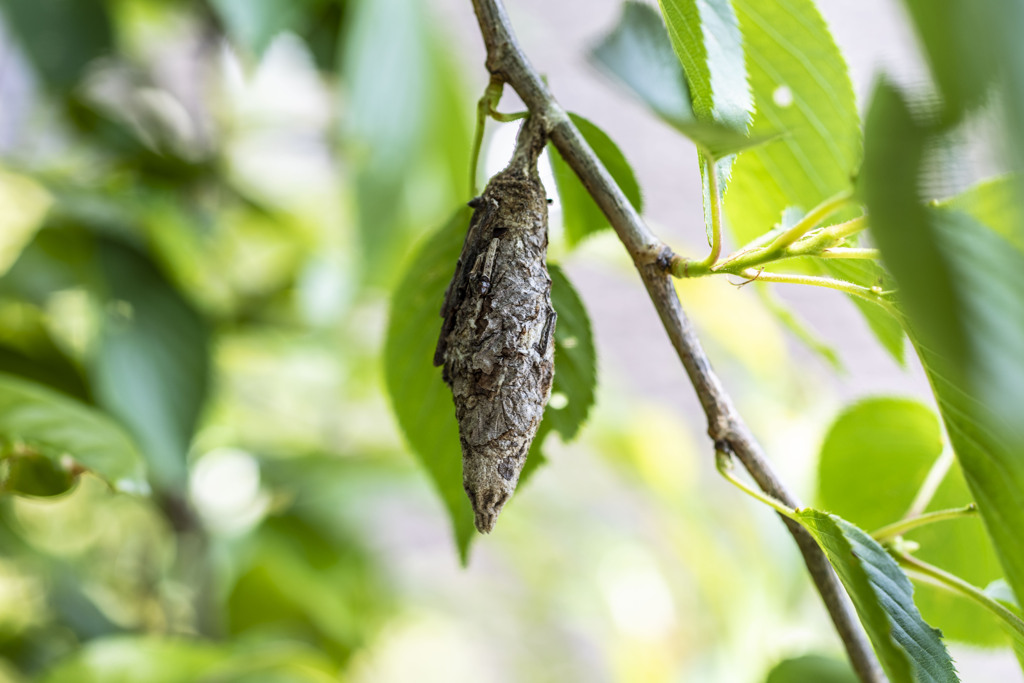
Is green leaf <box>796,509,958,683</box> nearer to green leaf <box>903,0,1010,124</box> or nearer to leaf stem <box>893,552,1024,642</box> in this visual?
leaf stem <box>893,552,1024,642</box>

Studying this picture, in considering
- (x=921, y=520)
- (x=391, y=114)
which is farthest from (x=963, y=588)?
(x=391, y=114)

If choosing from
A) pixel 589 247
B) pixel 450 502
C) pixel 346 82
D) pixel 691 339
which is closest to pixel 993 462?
pixel 691 339

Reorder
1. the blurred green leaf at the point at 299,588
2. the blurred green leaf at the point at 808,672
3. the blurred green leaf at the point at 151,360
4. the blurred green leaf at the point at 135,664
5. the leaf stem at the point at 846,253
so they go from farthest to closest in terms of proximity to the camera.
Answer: the blurred green leaf at the point at 299,588, the blurred green leaf at the point at 151,360, the blurred green leaf at the point at 135,664, the blurred green leaf at the point at 808,672, the leaf stem at the point at 846,253

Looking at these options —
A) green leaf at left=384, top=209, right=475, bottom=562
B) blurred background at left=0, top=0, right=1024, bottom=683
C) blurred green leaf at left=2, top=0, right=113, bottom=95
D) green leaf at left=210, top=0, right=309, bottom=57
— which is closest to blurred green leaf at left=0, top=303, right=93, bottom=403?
blurred background at left=0, top=0, right=1024, bottom=683

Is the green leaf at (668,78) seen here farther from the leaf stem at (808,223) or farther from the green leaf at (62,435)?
the green leaf at (62,435)

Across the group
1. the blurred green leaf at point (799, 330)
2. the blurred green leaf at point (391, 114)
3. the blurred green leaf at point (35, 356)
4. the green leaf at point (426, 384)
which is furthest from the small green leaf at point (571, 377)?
the blurred green leaf at point (35, 356)

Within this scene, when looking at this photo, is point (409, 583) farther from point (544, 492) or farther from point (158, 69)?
point (158, 69)
